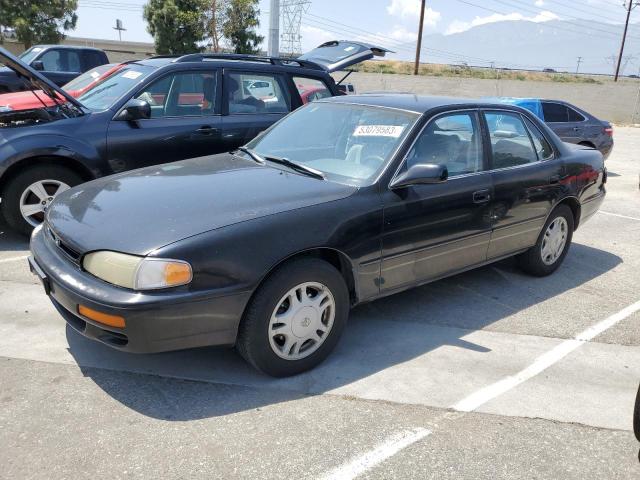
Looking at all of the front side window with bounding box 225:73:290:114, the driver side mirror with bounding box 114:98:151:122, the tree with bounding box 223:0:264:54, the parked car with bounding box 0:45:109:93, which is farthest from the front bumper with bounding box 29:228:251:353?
the tree with bounding box 223:0:264:54

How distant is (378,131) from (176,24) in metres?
26.1

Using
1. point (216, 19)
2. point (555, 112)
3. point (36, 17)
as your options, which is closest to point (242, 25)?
point (216, 19)

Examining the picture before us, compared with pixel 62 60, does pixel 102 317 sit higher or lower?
lower

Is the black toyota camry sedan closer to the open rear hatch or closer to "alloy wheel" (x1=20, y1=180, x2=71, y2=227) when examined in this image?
"alloy wheel" (x1=20, y1=180, x2=71, y2=227)

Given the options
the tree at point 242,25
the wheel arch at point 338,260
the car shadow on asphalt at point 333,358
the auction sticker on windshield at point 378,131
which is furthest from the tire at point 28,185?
the tree at point 242,25

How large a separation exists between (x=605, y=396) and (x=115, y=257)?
291cm

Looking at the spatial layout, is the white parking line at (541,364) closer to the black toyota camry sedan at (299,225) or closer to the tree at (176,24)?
the black toyota camry sedan at (299,225)

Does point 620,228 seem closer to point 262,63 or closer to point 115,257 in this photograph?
point 262,63

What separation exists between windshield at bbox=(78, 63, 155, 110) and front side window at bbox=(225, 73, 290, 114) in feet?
2.87

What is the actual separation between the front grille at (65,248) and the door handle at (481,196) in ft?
8.97

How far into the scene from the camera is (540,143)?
5078 mm

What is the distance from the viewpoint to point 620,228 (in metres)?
7.46

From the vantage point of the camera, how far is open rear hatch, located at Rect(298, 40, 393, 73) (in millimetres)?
7609

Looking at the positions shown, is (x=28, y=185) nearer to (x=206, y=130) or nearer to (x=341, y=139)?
(x=206, y=130)
